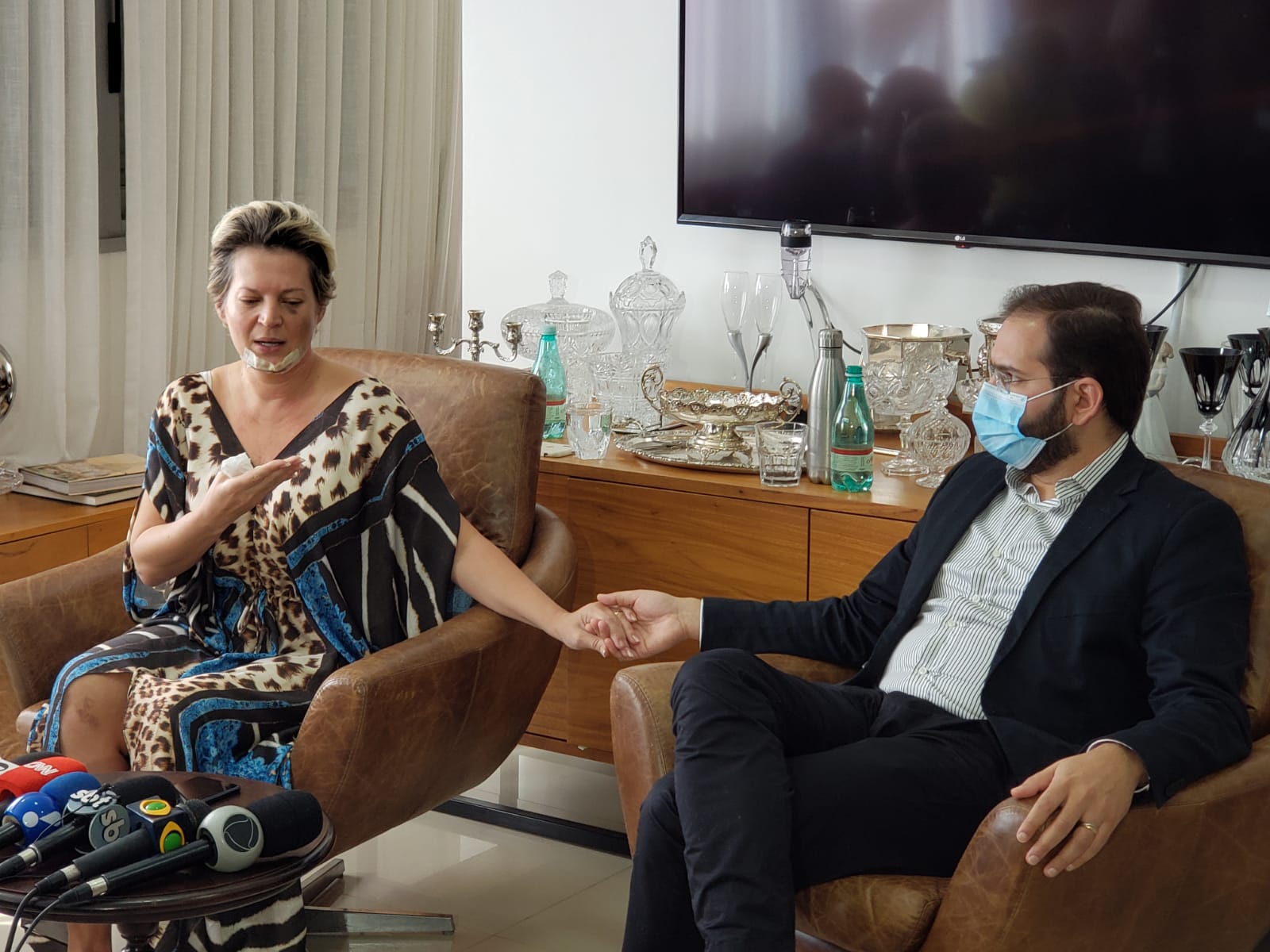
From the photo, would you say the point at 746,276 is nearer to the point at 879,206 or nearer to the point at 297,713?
the point at 879,206

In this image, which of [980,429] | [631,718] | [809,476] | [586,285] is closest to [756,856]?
[631,718]

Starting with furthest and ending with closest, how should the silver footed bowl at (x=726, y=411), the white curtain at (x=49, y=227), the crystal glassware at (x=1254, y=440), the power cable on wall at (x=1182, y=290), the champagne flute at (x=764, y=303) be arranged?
the white curtain at (x=49, y=227) → the champagne flute at (x=764, y=303) → the silver footed bowl at (x=726, y=411) → the power cable on wall at (x=1182, y=290) → the crystal glassware at (x=1254, y=440)

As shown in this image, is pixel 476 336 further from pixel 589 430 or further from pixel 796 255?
pixel 796 255

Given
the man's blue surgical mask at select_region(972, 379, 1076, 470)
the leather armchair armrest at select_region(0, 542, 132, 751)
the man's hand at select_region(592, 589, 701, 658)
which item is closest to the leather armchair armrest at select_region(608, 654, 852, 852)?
the man's hand at select_region(592, 589, 701, 658)

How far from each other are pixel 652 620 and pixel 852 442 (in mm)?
544

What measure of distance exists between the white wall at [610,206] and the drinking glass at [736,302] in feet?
0.32

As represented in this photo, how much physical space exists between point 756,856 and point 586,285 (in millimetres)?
1824

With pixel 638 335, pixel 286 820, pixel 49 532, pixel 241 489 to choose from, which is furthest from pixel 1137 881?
pixel 49 532

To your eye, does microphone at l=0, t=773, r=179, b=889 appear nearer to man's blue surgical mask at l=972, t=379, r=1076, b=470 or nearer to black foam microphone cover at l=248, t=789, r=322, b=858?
black foam microphone cover at l=248, t=789, r=322, b=858

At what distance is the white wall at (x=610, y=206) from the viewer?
2.94 metres

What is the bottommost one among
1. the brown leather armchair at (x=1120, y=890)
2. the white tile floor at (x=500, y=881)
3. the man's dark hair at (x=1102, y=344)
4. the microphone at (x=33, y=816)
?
the white tile floor at (x=500, y=881)

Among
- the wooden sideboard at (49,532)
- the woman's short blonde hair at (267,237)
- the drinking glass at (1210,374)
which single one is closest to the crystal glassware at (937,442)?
the drinking glass at (1210,374)

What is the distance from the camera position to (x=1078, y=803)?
1.60 metres

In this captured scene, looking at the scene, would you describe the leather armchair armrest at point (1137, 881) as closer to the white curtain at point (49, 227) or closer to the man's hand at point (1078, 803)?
the man's hand at point (1078, 803)
